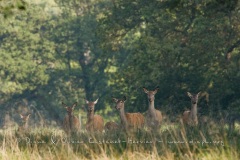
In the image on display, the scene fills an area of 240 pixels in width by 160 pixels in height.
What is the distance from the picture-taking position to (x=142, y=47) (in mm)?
35156

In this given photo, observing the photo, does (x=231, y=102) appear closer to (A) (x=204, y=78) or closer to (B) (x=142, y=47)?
(A) (x=204, y=78)

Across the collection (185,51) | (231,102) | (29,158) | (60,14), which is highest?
(60,14)

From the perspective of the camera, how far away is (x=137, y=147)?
43.6 ft

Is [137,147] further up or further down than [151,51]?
further down

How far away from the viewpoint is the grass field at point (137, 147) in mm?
12217

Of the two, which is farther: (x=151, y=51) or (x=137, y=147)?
(x=151, y=51)

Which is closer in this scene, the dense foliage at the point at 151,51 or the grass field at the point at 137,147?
the grass field at the point at 137,147

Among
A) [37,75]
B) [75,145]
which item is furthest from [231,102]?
[37,75]

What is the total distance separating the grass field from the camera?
40.1 feet

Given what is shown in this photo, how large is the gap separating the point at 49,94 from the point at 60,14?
6.67 meters

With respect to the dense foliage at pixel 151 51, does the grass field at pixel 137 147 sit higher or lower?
lower

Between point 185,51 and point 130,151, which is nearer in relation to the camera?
point 130,151

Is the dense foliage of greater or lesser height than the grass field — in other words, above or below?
above

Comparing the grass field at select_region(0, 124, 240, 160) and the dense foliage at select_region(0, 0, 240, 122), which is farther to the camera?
the dense foliage at select_region(0, 0, 240, 122)
